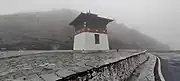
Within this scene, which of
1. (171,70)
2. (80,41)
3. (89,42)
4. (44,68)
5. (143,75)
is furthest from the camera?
(80,41)

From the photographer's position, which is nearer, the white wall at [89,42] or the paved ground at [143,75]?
the paved ground at [143,75]

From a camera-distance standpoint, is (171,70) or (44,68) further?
(171,70)

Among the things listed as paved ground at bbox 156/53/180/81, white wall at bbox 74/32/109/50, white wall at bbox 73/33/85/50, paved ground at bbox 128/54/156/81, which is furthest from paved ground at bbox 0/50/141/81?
white wall at bbox 73/33/85/50

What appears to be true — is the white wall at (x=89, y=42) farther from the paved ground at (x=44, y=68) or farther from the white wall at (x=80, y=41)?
the paved ground at (x=44, y=68)

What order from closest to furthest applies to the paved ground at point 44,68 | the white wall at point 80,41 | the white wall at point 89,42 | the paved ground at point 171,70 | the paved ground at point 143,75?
1. the paved ground at point 44,68
2. the paved ground at point 143,75
3. the paved ground at point 171,70
4. the white wall at point 89,42
5. the white wall at point 80,41

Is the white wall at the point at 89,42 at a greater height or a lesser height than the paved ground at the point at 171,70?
greater

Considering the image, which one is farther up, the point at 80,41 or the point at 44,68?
the point at 80,41

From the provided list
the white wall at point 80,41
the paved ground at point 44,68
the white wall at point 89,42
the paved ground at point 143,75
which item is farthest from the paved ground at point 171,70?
the white wall at point 80,41

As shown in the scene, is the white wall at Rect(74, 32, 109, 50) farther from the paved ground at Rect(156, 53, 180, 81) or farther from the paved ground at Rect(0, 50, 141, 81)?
the paved ground at Rect(0, 50, 141, 81)

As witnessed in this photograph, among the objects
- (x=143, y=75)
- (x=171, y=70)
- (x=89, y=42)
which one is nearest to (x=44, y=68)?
(x=143, y=75)

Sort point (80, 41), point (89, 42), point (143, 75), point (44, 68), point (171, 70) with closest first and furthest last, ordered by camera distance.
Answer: point (44, 68) → point (143, 75) → point (171, 70) → point (89, 42) → point (80, 41)

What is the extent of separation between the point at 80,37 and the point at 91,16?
2523mm

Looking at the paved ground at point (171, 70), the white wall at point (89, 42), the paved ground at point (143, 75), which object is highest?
the white wall at point (89, 42)

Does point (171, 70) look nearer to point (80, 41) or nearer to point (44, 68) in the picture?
point (80, 41)
